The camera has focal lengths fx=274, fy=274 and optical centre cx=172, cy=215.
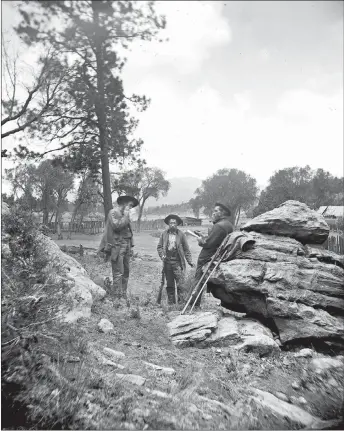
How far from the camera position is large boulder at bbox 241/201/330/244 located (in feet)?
16.7

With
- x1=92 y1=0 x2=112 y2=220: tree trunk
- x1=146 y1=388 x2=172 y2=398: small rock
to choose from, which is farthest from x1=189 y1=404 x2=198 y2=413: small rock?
x1=92 y1=0 x2=112 y2=220: tree trunk

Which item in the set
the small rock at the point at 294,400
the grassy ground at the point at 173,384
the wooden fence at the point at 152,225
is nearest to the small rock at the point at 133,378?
the grassy ground at the point at 173,384

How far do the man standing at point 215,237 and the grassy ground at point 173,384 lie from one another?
59.8 inches

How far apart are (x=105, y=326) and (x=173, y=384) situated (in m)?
1.48

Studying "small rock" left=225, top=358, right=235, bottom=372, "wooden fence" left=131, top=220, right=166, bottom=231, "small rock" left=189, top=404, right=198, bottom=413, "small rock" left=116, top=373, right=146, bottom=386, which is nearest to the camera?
"small rock" left=189, top=404, right=198, bottom=413

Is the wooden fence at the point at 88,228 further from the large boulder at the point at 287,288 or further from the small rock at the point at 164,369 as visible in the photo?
the small rock at the point at 164,369

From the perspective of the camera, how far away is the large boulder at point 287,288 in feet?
13.7

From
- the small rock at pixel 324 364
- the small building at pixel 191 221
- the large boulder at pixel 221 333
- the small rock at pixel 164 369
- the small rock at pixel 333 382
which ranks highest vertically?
the small rock at pixel 164 369

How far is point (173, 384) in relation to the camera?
111 inches

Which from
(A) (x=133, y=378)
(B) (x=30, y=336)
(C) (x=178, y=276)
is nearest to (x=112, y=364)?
(A) (x=133, y=378)

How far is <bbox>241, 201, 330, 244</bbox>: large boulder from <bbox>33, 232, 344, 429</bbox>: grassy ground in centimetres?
213

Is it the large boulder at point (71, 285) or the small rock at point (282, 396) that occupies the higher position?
the large boulder at point (71, 285)

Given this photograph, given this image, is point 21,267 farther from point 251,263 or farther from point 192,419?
point 251,263

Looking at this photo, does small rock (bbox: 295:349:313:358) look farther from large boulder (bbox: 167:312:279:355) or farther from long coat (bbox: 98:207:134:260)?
long coat (bbox: 98:207:134:260)
